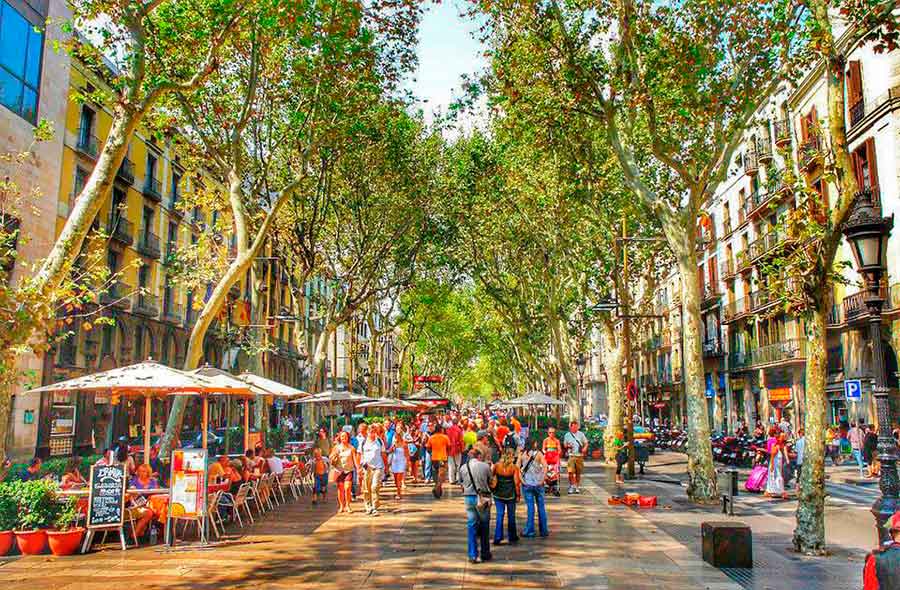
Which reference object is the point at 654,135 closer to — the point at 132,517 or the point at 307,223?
the point at 132,517

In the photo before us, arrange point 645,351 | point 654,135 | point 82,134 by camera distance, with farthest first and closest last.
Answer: point 645,351
point 82,134
point 654,135

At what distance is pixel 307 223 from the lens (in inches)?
1013

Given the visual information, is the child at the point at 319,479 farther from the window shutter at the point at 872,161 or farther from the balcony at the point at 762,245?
the window shutter at the point at 872,161

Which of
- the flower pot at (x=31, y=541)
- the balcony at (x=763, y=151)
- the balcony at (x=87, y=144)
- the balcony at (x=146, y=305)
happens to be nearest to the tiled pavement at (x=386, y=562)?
the flower pot at (x=31, y=541)

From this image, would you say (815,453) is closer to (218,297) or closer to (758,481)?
(758,481)

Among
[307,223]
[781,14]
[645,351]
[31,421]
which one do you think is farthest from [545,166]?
[645,351]

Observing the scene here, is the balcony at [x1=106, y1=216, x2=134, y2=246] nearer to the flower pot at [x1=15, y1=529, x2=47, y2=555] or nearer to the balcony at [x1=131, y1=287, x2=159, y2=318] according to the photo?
the balcony at [x1=131, y1=287, x2=159, y2=318]

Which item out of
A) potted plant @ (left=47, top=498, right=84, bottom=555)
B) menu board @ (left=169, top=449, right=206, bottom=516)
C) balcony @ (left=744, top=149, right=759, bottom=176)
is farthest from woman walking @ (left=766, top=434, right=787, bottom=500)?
balcony @ (left=744, top=149, right=759, bottom=176)

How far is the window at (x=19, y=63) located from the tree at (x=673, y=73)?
1419cm

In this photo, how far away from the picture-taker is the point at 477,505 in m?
9.04

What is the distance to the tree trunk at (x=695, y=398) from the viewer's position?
13930 mm

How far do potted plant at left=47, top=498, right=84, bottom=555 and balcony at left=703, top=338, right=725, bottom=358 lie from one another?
132 feet

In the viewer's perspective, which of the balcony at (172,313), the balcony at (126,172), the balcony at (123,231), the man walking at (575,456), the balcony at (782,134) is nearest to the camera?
the man walking at (575,456)

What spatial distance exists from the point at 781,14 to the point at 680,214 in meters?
4.36
